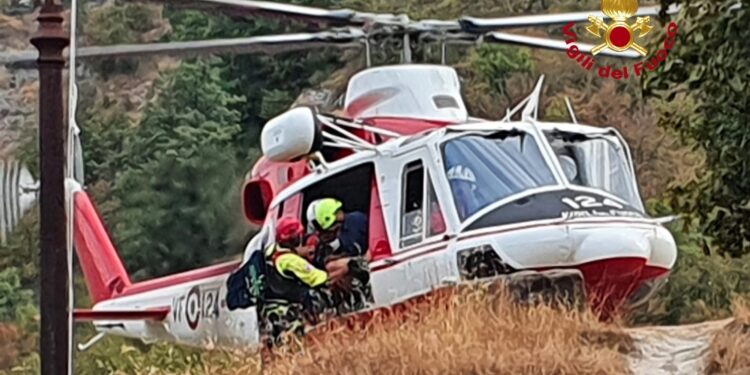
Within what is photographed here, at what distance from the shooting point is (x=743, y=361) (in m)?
7.27

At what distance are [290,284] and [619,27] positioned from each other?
3101mm

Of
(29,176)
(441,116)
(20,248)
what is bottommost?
(20,248)

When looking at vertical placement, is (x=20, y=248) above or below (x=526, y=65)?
below

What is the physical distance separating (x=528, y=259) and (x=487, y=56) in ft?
32.1

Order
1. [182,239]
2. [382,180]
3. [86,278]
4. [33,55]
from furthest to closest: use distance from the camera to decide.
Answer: [182,239], [86,278], [33,55], [382,180]

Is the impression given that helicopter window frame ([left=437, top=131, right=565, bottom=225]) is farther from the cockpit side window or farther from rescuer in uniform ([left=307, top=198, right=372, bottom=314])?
rescuer in uniform ([left=307, top=198, right=372, bottom=314])

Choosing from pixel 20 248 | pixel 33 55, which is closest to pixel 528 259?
pixel 33 55

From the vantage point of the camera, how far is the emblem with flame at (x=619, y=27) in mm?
9039

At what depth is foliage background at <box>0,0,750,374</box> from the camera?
1291cm

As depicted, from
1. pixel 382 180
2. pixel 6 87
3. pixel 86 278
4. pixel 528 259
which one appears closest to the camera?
pixel 528 259

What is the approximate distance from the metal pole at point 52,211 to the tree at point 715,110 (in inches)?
104

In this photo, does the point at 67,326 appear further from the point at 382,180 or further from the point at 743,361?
the point at 743,361

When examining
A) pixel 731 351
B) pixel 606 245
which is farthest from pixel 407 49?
pixel 731 351

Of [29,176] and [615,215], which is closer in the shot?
[615,215]
